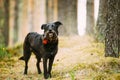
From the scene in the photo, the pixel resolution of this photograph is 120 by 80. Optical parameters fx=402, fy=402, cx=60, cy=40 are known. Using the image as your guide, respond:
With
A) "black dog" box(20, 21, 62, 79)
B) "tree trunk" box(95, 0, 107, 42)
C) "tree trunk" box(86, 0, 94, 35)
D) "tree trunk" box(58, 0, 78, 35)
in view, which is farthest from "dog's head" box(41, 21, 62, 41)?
"tree trunk" box(58, 0, 78, 35)

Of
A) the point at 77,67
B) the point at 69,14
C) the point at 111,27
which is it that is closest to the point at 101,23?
the point at 111,27

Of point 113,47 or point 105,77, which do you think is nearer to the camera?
point 105,77

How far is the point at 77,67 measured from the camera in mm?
9250

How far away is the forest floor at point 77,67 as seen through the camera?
28.1 feet

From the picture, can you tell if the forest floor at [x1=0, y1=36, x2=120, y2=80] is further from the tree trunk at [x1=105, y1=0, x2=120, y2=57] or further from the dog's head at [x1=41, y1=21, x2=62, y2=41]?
the dog's head at [x1=41, y1=21, x2=62, y2=41]

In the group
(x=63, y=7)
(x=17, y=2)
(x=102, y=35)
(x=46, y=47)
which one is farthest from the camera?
(x=17, y=2)

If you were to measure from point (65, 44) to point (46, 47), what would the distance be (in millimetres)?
5460

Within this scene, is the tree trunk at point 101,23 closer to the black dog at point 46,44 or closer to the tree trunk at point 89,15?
the black dog at point 46,44

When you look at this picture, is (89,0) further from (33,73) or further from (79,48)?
(33,73)

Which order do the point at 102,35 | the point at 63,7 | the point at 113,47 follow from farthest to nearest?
the point at 63,7
the point at 102,35
the point at 113,47

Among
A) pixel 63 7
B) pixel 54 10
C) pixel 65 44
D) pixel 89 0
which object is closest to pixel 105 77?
pixel 65 44

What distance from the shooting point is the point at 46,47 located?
8914 millimetres

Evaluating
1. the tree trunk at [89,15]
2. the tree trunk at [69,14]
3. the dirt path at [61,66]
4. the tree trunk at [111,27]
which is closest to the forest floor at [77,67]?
the dirt path at [61,66]

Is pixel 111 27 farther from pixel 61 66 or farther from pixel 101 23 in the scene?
pixel 101 23
